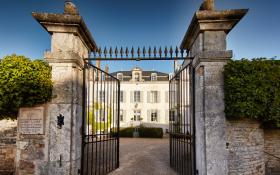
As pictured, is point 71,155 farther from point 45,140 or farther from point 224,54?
point 224,54

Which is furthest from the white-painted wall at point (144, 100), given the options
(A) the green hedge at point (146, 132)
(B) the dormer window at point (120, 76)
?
(A) the green hedge at point (146, 132)

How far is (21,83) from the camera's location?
3775 mm

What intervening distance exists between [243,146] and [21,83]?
4182mm

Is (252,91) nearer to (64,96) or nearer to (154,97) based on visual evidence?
(64,96)

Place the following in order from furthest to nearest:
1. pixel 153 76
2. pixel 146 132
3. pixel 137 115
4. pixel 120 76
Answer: pixel 120 76 < pixel 153 76 < pixel 137 115 < pixel 146 132

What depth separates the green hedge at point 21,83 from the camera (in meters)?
3.74

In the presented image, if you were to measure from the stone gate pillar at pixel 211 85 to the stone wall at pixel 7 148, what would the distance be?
14.4ft

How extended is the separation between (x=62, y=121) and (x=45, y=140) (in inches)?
19.0

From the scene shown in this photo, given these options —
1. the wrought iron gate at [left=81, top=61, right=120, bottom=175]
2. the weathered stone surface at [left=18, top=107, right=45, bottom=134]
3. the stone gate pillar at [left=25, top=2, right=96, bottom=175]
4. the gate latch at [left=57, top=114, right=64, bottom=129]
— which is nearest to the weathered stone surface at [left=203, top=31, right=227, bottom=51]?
the wrought iron gate at [left=81, top=61, right=120, bottom=175]

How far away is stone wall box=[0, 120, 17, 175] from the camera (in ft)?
16.8

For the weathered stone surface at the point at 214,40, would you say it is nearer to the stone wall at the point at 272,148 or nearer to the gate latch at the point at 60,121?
the stone wall at the point at 272,148

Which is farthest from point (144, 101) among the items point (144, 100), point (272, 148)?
point (272, 148)

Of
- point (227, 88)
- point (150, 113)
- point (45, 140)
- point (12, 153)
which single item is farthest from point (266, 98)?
point (150, 113)

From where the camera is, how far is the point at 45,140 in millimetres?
3986
